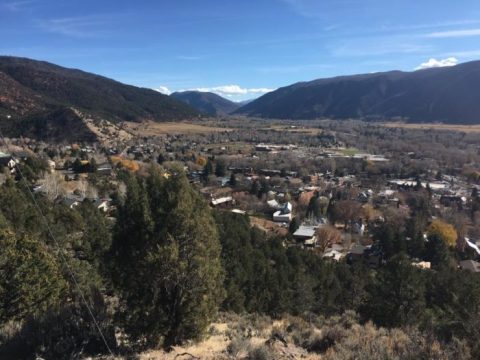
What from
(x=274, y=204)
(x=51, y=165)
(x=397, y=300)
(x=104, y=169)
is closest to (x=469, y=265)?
(x=397, y=300)

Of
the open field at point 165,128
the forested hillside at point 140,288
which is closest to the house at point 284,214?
the forested hillside at point 140,288

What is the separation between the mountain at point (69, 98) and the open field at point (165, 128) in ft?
13.9

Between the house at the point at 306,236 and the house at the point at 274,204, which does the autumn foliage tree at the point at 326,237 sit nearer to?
the house at the point at 306,236

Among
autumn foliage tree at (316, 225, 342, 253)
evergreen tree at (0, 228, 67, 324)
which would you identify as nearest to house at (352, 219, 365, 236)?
autumn foliage tree at (316, 225, 342, 253)

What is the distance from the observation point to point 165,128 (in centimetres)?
14800

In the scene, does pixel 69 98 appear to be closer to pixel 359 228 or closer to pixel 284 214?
pixel 284 214

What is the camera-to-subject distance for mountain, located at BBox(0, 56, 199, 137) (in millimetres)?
110531

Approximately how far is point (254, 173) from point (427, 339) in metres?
75.9

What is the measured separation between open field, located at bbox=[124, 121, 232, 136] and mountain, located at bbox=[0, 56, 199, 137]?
13.9 ft

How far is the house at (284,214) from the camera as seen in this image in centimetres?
5231

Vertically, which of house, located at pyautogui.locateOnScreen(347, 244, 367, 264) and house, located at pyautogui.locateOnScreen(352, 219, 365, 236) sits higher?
house, located at pyautogui.locateOnScreen(347, 244, 367, 264)

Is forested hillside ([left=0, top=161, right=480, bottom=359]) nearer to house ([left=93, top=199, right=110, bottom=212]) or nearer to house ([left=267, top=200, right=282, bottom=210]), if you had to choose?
house ([left=93, top=199, right=110, bottom=212])

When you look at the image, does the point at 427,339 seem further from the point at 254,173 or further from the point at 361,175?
the point at 361,175

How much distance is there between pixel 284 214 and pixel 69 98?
353ft
